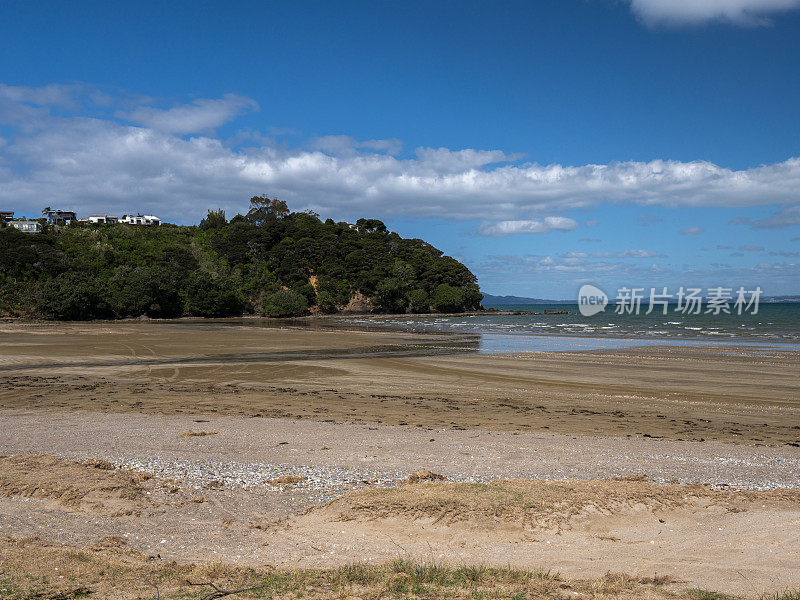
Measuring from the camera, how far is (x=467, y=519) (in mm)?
7027

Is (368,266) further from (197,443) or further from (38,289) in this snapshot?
(197,443)

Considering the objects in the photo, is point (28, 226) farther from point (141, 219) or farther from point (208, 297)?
point (208, 297)

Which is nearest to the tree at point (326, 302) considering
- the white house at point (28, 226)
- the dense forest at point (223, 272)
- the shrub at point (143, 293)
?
the dense forest at point (223, 272)

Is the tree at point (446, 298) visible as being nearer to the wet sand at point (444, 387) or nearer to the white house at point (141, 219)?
the wet sand at point (444, 387)

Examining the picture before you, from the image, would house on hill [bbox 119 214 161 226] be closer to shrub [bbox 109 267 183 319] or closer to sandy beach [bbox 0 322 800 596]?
shrub [bbox 109 267 183 319]

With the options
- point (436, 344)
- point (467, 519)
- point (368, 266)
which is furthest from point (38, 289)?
point (467, 519)

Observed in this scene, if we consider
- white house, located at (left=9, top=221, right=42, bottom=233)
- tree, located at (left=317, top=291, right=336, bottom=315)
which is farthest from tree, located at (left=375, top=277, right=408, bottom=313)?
white house, located at (left=9, top=221, right=42, bottom=233)

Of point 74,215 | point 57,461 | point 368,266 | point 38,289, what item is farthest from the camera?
point 74,215

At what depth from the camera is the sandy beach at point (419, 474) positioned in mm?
6332

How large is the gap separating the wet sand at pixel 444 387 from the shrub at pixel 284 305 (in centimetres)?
5490

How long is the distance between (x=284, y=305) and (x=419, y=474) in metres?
83.0

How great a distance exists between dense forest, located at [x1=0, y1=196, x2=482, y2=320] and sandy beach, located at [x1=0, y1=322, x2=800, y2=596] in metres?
61.1

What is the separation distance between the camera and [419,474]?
899 cm

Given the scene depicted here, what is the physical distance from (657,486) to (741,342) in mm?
39170
